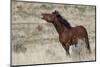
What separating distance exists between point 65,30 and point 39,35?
0.36 metres

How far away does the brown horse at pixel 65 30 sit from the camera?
240 cm

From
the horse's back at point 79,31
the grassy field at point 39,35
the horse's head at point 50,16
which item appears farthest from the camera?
the horse's back at point 79,31

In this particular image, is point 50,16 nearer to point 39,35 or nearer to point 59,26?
point 59,26

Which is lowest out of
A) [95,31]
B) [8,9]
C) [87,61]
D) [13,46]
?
[87,61]

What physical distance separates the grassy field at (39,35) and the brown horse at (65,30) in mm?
48

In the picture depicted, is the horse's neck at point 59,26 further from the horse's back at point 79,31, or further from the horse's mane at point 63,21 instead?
the horse's back at point 79,31

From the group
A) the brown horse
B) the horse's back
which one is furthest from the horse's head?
the horse's back

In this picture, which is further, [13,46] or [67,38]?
[67,38]

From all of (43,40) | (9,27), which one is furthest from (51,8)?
(9,27)

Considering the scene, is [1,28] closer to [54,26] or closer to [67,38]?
[54,26]

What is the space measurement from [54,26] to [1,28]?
658 millimetres

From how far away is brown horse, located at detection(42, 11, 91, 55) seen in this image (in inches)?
94.5

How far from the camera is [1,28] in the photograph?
215cm

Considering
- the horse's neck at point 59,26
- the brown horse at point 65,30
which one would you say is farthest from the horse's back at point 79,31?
the horse's neck at point 59,26
